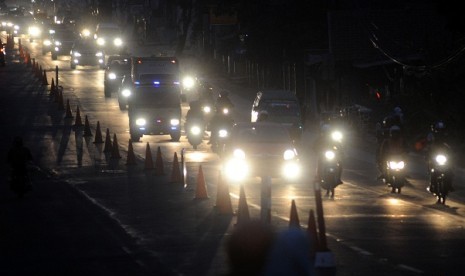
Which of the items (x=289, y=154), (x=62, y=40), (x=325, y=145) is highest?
(x=62, y=40)

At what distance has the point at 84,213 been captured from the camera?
23344 millimetres

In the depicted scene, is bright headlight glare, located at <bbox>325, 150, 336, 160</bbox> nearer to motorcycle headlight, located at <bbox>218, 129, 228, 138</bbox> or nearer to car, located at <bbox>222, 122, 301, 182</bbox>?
car, located at <bbox>222, 122, 301, 182</bbox>

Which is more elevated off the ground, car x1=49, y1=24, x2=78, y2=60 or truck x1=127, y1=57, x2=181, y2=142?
car x1=49, y1=24, x2=78, y2=60

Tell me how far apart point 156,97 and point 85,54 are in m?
35.5

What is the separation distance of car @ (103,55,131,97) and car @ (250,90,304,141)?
20.6m

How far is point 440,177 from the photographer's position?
2398 cm

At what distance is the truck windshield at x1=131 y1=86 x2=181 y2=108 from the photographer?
41.3 m

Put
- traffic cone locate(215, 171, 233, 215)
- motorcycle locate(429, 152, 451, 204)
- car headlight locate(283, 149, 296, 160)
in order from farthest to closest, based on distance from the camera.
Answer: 1. car headlight locate(283, 149, 296, 160)
2. motorcycle locate(429, 152, 451, 204)
3. traffic cone locate(215, 171, 233, 215)

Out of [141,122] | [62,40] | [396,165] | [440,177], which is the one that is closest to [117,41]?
[62,40]

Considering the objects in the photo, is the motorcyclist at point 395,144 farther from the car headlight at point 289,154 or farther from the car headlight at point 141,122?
the car headlight at point 141,122

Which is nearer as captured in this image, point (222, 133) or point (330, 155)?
point (330, 155)

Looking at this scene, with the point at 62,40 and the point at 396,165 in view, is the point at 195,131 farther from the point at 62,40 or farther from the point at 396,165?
the point at 62,40

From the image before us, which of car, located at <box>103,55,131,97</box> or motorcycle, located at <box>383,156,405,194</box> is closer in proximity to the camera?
motorcycle, located at <box>383,156,405,194</box>

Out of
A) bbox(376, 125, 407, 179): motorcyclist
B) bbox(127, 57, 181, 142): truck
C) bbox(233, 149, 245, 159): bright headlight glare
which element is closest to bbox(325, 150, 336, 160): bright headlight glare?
bbox(376, 125, 407, 179): motorcyclist
